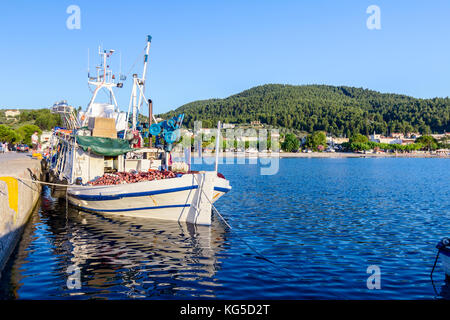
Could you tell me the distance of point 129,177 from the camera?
2339cm

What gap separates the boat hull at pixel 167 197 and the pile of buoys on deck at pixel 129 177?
0.66m

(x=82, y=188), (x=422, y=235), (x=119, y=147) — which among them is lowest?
(x=422, y=235)

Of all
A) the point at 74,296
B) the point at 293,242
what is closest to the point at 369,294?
the point at 293,242

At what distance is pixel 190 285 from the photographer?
12531mm

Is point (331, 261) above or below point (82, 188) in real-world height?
below

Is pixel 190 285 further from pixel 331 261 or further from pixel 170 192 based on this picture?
pixel 170 192

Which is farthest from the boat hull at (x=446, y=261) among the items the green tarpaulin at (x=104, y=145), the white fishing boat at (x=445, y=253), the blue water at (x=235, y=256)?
the green tarpaulin at (x=104, y=145)

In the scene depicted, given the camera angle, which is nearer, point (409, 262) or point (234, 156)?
point (409, 262)

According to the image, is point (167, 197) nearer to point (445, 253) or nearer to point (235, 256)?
point (235, 256)

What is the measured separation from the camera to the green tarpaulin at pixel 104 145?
79.4 feet

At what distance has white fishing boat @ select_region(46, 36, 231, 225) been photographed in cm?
2081

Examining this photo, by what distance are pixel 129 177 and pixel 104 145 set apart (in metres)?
3.22
